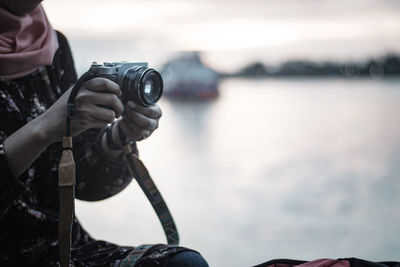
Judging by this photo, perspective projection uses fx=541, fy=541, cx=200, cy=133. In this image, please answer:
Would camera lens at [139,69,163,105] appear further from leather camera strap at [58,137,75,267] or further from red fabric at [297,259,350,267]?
red fabric at [297,259,350,267]

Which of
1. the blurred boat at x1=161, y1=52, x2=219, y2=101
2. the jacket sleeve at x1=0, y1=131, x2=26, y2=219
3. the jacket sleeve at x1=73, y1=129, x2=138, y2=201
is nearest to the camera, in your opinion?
the jacket sleeve at x1=0, y1=131, x2=26, y2=219

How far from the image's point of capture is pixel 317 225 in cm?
257

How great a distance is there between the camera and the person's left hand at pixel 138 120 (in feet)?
3.11

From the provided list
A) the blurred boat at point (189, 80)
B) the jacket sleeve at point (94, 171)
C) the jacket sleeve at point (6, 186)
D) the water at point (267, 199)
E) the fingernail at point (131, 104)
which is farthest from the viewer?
the blurred boat at point (189, 80)

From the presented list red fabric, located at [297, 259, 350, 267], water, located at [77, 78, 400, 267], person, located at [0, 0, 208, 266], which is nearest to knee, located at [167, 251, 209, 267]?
person, located at [0, 0, 208, 266]

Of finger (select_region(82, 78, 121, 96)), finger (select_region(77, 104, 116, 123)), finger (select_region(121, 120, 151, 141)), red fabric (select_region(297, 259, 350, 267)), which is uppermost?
finger (select_region(82, 78, 121, 96))

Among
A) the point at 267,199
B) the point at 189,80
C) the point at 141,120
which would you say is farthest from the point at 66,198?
the point at 189,80

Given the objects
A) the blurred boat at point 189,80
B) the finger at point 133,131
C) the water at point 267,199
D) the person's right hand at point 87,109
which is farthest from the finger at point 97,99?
the blurred boat at point 189,80

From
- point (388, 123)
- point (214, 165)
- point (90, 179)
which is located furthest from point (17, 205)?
point (388, 123)

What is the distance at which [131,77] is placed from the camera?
0.89m

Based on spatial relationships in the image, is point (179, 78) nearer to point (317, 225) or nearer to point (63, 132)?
point (317, 225)

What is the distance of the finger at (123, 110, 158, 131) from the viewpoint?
37.5 inches

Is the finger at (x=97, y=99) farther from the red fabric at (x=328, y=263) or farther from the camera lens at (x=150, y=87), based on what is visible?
the red fabric at (x=328, y=263)

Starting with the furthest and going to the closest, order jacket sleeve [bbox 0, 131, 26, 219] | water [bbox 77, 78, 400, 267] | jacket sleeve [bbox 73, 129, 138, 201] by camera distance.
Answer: water [bbox 77, 78, 400, 267]
jacket sleeve [bbox 73, 129, 138, 201]
jacket sleeve [bbox 0, 131, 26, 219]
